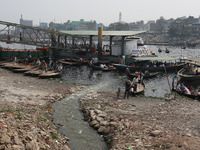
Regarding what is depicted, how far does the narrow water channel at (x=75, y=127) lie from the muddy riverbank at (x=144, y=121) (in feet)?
2.08

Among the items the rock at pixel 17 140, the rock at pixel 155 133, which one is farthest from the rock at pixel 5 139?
the rock at pixel 155 133

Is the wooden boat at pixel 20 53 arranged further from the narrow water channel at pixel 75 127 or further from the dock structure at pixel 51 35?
the narrow water channel at pixel 75 127

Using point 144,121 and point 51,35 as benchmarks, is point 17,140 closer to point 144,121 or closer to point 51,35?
point 144,121

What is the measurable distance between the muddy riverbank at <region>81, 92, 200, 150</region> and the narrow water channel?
2.08ft

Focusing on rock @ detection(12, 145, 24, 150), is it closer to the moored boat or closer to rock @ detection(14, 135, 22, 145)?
rock @ detection(14, 135, 22, 145)

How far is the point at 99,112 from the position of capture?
18891 mm

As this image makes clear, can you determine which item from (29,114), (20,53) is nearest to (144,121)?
(29,114)

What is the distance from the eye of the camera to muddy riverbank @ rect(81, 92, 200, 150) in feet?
42.8

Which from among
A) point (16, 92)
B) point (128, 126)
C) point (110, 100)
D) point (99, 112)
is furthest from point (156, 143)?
point (16, 92)

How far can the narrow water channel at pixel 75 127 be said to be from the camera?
14.5 m

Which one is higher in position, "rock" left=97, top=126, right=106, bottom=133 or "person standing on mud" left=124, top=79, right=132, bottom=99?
"person standing on mud" left=124, top=79, right=132, bottom=99

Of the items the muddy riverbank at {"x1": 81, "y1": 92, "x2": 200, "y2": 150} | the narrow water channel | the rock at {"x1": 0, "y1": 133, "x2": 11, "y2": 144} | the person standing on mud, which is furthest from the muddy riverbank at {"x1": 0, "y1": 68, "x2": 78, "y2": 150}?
the person standing on mud

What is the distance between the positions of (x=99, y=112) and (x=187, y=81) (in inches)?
933

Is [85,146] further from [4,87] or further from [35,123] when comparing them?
[4,87]
